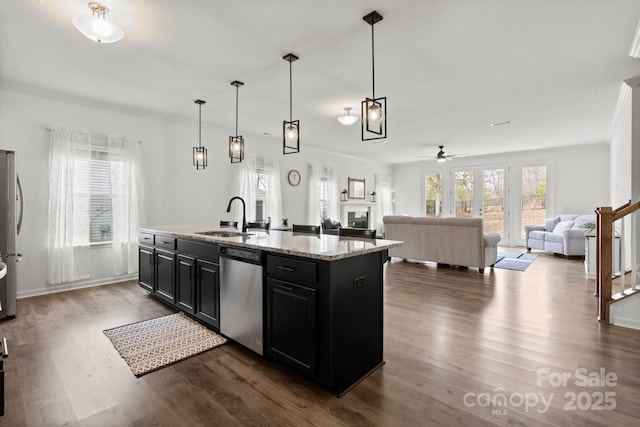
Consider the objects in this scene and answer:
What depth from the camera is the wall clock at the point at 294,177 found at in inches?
288

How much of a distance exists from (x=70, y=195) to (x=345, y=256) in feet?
13.8

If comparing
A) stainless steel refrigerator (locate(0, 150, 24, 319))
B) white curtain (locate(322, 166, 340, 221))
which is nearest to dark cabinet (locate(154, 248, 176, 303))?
stainless steel refrigerator (locate(0, 150, 24, 319))

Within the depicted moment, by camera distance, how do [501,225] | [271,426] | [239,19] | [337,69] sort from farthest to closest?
[501,225] < [337,69] < [239,19] < [271,426]

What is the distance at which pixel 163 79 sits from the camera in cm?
374

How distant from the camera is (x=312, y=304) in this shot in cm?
196

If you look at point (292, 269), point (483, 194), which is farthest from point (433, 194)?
point (292, 269)

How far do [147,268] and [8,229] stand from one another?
135 centimetres

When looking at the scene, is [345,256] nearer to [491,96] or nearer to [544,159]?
[491,96]

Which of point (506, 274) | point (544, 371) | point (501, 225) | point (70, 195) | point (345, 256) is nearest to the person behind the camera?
point (345, 256)

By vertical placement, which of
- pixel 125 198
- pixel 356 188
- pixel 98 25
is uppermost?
pixel 98 25

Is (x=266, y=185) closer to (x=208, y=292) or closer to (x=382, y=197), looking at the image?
(x=208, y=292)

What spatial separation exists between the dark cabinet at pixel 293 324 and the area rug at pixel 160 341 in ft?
2.49

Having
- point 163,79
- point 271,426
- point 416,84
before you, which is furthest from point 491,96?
point 271,426

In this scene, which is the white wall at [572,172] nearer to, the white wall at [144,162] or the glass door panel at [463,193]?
the glass door panel at [463,193]
